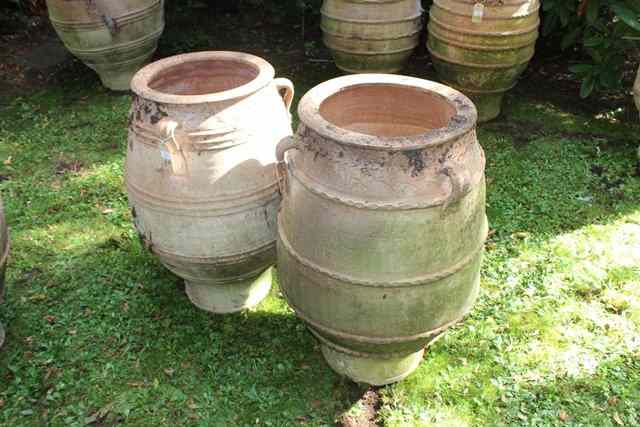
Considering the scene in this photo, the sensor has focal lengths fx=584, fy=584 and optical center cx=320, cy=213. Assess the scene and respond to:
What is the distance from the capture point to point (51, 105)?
17.3ft

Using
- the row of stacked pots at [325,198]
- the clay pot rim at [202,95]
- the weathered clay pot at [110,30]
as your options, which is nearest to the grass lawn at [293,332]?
the row of stacked pots at [325,198]

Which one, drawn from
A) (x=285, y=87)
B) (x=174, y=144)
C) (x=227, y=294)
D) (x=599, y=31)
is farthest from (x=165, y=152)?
(x=599, y=31)

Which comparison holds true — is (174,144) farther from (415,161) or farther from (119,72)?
(119,72)

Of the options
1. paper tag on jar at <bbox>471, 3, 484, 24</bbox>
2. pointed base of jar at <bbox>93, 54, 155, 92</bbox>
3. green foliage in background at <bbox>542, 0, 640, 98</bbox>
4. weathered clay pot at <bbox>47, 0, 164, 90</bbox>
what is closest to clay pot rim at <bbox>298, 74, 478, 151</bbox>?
paper tag on jar at <bbox>471, 3, 484, 24</bbox>

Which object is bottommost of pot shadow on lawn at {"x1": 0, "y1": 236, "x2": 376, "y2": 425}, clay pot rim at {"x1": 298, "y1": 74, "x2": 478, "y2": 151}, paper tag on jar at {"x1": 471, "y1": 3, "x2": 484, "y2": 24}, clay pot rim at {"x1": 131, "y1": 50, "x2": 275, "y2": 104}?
pot shadow on lawn at {"x1": 0, "y1": 236, "x2": 376, "y2": 425}

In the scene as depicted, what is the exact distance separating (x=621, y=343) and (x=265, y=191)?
1888mm

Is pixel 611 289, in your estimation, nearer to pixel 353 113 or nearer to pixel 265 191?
pixel 353 113

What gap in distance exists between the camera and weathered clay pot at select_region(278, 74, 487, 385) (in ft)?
6.31

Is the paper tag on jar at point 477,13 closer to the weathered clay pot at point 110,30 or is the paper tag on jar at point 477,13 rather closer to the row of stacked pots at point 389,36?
the row of stacked pots at point 389,36

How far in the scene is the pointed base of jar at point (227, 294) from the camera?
2.98m

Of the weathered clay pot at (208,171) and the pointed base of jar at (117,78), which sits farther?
the pointed base of jar at (117,78)

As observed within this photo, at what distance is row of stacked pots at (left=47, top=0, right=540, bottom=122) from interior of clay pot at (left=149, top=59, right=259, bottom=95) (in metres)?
2.12

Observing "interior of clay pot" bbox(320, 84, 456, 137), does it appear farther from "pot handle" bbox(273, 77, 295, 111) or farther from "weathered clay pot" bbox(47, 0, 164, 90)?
"weathered clay pot" bbox(47, 0, 164, 90)

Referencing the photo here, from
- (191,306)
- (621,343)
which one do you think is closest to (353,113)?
(191,306)
